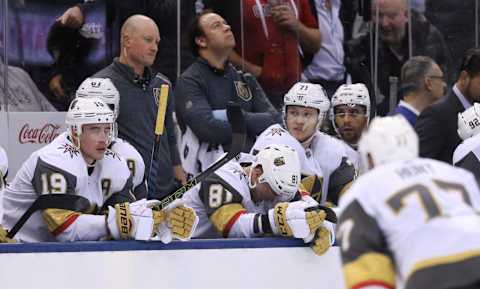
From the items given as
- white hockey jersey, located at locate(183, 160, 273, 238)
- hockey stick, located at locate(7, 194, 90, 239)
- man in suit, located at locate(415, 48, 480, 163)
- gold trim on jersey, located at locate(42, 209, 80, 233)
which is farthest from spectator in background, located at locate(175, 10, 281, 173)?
gold trim on jersey, located at locate(42, 209, 80, 233)

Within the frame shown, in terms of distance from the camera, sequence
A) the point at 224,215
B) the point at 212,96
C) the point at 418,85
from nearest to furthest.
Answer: the point at 224,215
the point at 212,96
the point at 418,85

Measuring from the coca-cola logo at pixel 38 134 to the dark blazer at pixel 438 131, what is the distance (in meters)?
1.80

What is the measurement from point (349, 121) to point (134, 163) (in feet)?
4.83

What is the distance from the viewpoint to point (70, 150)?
6.14m

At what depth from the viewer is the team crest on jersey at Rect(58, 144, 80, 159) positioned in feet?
20.1

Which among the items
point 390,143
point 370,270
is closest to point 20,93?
point 390,143

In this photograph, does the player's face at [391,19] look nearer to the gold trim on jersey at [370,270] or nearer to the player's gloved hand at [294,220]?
the player's gloved hand at [294,220]

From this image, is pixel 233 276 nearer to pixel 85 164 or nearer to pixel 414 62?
pixel 85 164

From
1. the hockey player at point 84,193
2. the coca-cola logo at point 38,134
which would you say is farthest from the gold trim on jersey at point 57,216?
the coca-cola logo at point 38,134

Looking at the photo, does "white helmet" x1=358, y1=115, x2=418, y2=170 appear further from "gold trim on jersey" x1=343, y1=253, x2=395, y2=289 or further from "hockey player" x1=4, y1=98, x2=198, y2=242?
"hockey player" x1=4, y1=98, x2=198, y2=242

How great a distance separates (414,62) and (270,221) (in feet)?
6.01

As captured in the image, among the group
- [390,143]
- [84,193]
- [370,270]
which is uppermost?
[390,143]

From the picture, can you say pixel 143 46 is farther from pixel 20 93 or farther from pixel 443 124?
pixel 443 124

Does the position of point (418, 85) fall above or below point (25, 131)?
above
